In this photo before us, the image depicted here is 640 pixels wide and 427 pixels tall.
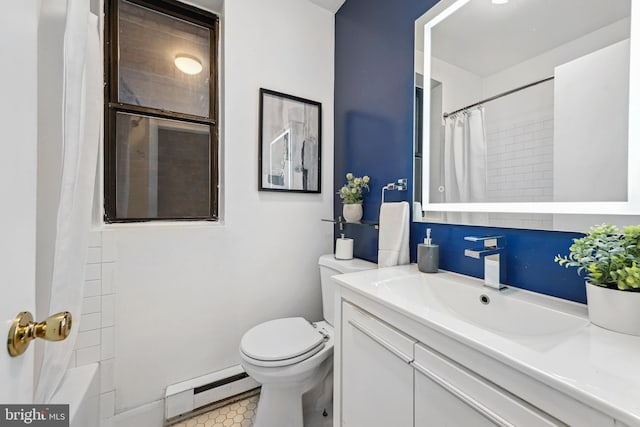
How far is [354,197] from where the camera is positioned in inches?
63.2

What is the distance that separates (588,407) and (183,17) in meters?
2.21

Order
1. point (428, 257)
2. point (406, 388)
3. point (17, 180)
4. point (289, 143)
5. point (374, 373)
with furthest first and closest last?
point (289, 143)
point (428, 257)
point (374, 373)
point (406, 388)
point (17, 180)

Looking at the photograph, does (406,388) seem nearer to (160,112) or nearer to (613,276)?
(613,276)

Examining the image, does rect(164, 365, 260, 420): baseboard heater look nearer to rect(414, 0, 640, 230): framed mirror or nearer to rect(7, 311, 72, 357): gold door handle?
rect(7, 311, 72, 357): gold door handle

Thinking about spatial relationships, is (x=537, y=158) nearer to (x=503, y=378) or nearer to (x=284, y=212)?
(x=503, y=378)

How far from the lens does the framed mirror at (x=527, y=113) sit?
72cm

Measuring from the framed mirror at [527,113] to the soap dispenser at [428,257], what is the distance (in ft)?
0.46

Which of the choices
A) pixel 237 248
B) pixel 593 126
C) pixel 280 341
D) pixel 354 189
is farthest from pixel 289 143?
pixel 593 126

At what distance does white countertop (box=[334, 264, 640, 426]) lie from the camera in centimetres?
39

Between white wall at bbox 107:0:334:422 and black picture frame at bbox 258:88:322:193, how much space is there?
0.05m

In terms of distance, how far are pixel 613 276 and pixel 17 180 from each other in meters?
1.18

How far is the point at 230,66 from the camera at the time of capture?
1504 millimetres

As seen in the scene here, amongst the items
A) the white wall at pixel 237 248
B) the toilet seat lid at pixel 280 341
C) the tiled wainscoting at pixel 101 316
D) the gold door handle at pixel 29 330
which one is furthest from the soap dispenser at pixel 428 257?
the tiled wainscoting at pixel 101 316

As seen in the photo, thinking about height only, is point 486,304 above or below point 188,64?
below
